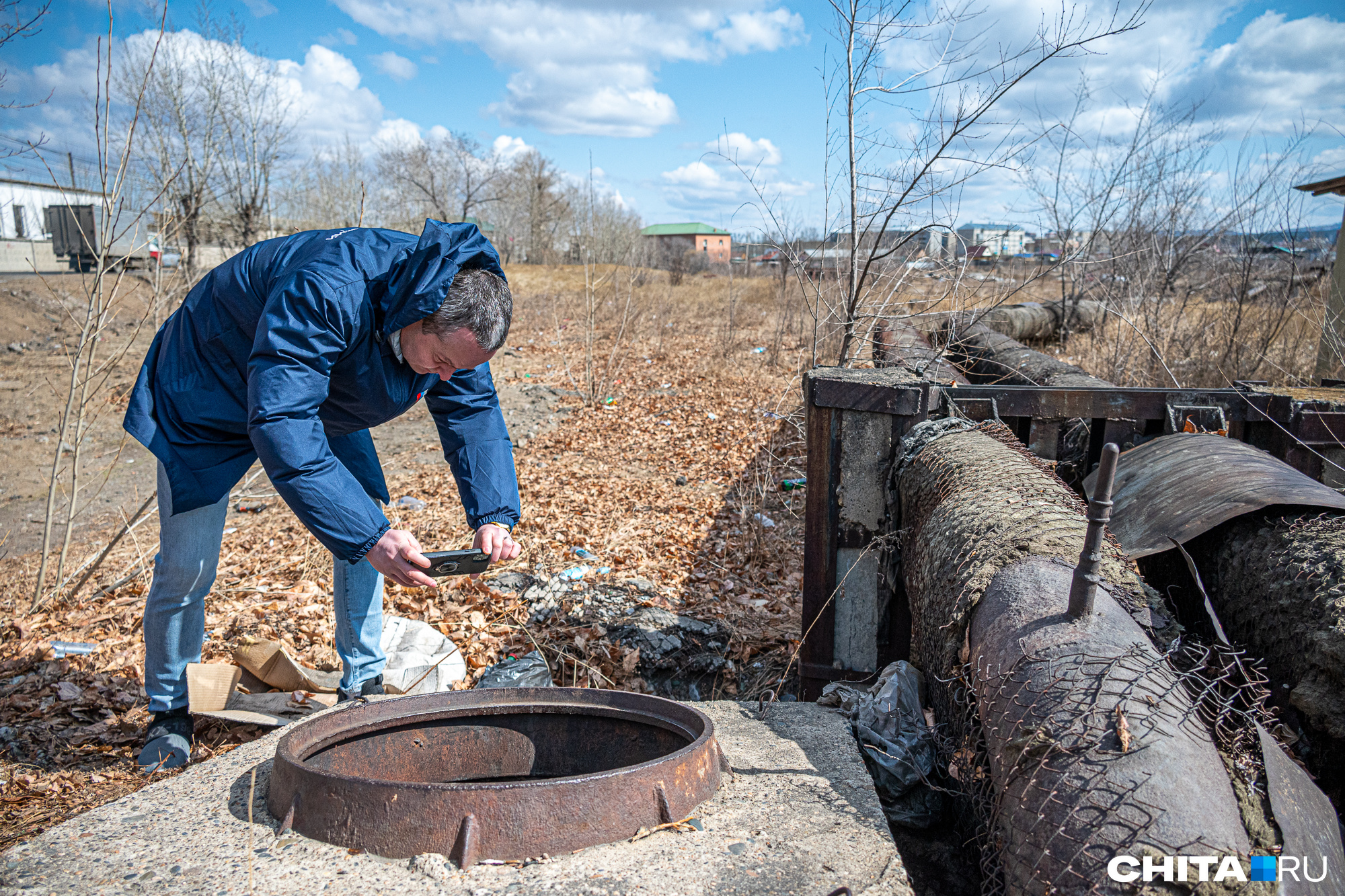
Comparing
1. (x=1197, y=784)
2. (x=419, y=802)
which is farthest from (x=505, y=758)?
(x=1197, y=784)

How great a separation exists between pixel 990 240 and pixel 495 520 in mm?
4075

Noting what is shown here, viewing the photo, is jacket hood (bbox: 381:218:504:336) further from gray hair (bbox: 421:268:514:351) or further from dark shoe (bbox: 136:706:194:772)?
dark shoe (bbox: 136:706:194:772)

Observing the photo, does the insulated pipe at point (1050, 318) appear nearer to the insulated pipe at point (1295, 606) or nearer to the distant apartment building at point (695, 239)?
the distant apartment building at point (695, 239)

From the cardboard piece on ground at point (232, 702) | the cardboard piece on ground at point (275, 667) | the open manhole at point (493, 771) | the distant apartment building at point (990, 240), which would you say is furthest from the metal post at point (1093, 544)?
the distant apartment building at point (990, 240)

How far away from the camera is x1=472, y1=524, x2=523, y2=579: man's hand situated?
271cm

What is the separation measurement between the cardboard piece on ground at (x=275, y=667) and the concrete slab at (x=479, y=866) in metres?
1.10

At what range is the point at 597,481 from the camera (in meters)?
7.51

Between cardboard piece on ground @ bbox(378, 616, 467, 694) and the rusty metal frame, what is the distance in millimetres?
1570

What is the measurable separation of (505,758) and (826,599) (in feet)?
5.04

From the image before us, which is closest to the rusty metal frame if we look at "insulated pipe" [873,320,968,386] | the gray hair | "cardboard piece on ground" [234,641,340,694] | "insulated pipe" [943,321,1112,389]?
"insulated pipe" [873,320,968,386]

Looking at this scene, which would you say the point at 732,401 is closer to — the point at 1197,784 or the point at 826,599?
the point at 826,599

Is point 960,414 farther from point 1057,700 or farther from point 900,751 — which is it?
point 1057,700

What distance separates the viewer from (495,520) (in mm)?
2850

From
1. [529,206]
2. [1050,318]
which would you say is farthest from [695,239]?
[1050,318]
